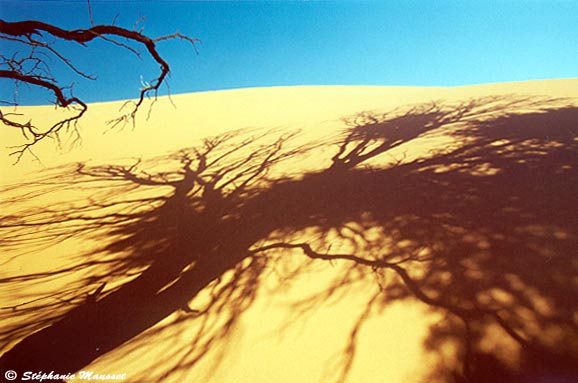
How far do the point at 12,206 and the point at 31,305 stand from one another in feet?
13.5

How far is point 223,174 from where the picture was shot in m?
6.66

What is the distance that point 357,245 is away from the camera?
342 cm

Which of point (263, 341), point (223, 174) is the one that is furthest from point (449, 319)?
point (223, 174)

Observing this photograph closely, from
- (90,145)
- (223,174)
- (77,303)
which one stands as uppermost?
(90,145)

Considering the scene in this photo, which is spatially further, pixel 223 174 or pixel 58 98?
pixel 223 174

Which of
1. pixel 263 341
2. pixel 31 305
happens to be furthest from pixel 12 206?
pixel 263 341

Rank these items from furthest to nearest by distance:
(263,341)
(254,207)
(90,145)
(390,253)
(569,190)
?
(90,145), (254,207), (569,190), (390,253), (263,341)

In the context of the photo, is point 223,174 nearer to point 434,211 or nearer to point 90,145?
point 434,211

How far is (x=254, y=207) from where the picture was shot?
4859mm

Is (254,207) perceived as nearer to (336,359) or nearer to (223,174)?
(223,174)

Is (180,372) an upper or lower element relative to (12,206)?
lower

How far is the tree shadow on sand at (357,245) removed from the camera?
7.27 ft

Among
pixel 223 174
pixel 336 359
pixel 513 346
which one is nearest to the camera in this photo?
pixel 513 346

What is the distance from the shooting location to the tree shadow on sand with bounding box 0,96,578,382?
2.22m
